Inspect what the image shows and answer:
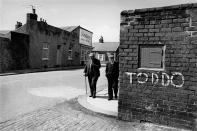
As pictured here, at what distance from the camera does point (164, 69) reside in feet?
17.0

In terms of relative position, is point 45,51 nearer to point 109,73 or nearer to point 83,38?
point 83,38

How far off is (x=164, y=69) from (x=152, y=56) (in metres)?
0.43

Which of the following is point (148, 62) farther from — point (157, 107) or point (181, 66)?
point (157, 107)

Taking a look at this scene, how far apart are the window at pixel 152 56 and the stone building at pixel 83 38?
2844 cm

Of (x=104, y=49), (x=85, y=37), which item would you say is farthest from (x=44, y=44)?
(x=104, y=49)

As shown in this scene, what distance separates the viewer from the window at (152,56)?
522cm

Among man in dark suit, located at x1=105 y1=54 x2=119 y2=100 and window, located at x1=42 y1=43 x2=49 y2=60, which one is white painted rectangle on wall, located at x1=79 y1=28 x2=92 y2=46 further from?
man in dark suit, located at x1=105 y1=54 x2=119 y2=100

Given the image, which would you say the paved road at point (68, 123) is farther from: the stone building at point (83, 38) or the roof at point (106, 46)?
the roof at point (106, 46)

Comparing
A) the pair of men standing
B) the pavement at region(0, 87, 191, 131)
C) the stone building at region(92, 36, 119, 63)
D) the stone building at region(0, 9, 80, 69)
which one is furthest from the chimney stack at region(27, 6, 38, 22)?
the stone building at region(92, 36, 119, 63)

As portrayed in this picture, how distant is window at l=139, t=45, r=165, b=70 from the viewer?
5223 mm

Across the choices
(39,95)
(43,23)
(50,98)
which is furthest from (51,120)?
(43,23)

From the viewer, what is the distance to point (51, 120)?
211 inches

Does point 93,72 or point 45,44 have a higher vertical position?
point 45,44

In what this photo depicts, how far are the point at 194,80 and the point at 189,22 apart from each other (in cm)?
128
